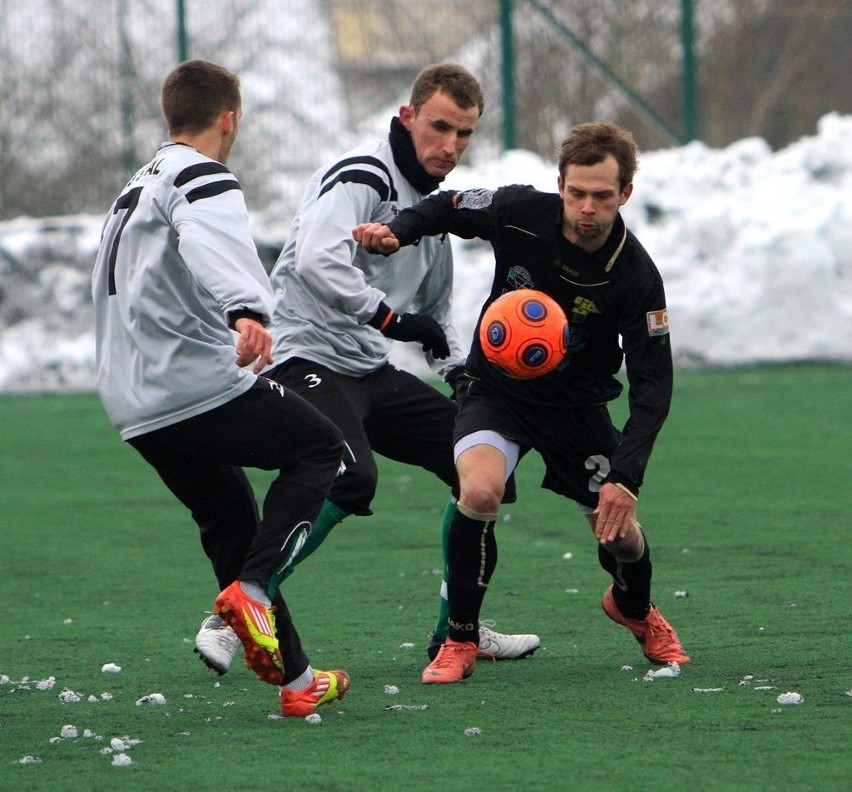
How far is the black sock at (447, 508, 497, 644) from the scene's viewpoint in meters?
5.23

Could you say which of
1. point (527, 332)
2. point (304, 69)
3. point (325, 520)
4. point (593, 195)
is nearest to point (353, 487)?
point (325, 520)

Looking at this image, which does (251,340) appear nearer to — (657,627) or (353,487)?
(353,487)

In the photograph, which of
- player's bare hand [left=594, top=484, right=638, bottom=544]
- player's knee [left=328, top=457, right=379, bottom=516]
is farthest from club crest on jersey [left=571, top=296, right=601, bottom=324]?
player's knee [left=328, top=457, right=379, bottom=516]

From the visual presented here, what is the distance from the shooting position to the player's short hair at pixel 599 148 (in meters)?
5.07

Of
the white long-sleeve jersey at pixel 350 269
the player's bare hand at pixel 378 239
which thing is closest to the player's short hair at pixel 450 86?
the white long-sleeve jersey at pixel 350 269

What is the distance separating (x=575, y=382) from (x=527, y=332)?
339 mm

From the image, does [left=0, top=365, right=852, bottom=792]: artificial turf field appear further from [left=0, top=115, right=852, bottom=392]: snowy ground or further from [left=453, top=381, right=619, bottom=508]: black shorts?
[left=0, top=115, right=852, bottom=392]: snowy ground

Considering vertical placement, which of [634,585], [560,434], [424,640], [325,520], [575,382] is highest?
[575,382]

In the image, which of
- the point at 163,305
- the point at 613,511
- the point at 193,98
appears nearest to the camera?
the point at 163,305

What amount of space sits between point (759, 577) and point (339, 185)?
2334 millimetres

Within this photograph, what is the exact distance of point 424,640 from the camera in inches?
223

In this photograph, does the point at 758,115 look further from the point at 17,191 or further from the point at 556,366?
the point at 556,366

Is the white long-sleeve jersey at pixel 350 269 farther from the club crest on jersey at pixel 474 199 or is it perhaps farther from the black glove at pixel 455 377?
the club crest on jersey at pixel 474 199

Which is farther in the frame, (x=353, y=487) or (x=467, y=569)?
(x=353, y=487)
